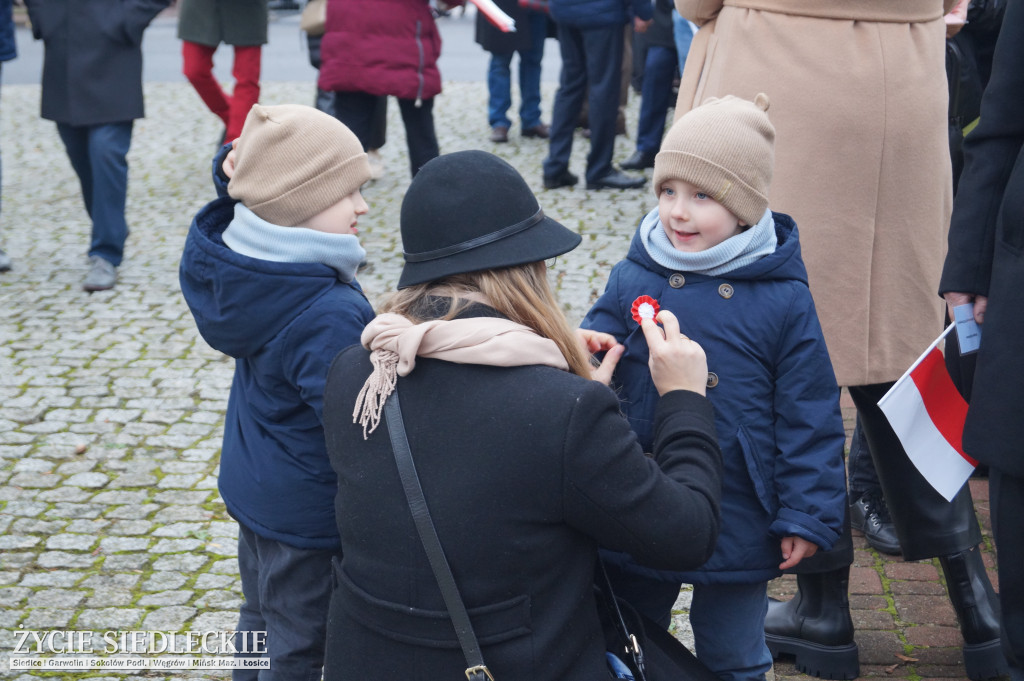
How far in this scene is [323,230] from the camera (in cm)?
269

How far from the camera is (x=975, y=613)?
3.21 m

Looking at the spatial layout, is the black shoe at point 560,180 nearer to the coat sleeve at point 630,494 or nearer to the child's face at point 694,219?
the child's face at point 694,219

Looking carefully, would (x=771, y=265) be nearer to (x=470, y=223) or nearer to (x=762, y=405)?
(x=762, y=405)

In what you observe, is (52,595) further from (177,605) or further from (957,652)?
(957,652)

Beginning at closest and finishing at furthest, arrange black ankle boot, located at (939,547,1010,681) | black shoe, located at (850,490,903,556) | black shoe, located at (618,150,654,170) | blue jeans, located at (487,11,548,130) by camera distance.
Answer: black ankle boot, located at (939,547,1010,681)
black shoe, located at (850,490,903,556)
black shoe, located at (618,150,654,170)
blue jeans, located at (487,11,548,130)

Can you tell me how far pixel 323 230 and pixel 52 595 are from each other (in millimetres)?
1820

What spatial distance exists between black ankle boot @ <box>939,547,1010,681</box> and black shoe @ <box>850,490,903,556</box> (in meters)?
0.64

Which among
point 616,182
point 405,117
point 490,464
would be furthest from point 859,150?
point 616,182

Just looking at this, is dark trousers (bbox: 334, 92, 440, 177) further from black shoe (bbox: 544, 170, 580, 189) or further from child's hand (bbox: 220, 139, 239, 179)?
child's hand (bbox: 220, 139, 239, 179)

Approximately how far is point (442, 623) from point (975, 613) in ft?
6.36

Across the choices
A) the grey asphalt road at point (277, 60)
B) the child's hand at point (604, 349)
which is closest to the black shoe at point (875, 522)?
the child's hand at point (604, 349)

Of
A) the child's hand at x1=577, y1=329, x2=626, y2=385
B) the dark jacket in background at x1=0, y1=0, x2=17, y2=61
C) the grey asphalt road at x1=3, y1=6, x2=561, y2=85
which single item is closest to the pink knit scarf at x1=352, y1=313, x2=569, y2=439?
the child's hand at x1=577, y1=329, x2=626, y2=385

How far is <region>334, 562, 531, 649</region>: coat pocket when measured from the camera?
189 cm

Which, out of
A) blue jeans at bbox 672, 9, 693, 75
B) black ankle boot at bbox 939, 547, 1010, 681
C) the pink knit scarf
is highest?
the pink knit scarf
